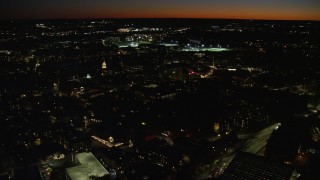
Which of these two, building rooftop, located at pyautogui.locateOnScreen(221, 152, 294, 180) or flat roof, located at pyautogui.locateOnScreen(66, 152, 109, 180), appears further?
flat roof, located at pyautogui.locateOnScreen(66, 152, 109, 180)

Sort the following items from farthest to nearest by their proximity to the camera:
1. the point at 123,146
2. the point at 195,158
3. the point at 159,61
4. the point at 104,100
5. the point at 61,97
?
1. the point at 159,61
2. the point at 61,97
3. the point at 104,100
4. the point at 123,146
5. the point at 195,158

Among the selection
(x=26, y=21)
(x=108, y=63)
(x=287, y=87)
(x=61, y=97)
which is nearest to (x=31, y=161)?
(x=61, y=97)

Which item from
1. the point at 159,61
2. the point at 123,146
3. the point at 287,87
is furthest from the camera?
the point at 159,61

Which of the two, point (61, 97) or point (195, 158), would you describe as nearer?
point (195, 158)

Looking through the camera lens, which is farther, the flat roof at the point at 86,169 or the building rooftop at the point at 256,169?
the flat roof at the point at 86,169

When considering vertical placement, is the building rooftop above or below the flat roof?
above

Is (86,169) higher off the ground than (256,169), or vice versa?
(256,169)

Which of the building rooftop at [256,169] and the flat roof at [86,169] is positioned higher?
the building rooftop at [256,169]

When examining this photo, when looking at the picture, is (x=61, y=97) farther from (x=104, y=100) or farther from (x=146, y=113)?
(x=146, y=113)
